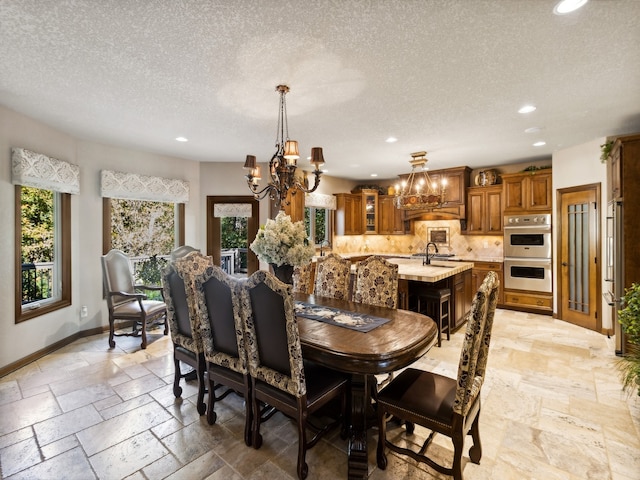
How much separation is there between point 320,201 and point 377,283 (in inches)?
143

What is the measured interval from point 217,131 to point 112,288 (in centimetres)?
243

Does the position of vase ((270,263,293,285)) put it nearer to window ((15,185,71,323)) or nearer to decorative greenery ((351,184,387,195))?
window ((15,185,71,323))

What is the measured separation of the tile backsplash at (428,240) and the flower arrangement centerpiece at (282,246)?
15.3ft

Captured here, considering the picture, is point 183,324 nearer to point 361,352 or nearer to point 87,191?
point 361,352

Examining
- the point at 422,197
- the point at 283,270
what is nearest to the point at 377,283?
the point at 283,270

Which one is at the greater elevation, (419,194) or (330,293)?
(419,194)

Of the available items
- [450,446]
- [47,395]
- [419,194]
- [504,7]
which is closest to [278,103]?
[504,7]

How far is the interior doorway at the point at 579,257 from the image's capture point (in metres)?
4.41

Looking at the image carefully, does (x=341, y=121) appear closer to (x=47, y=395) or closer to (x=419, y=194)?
(x=419, y=194)

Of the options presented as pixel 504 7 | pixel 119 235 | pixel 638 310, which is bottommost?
pixel 638 310

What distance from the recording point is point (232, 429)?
2266mm

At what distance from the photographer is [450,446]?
2088mm

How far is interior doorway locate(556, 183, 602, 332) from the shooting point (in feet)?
14.5

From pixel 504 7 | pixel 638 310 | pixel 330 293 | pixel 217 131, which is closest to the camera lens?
pixel 504 7
